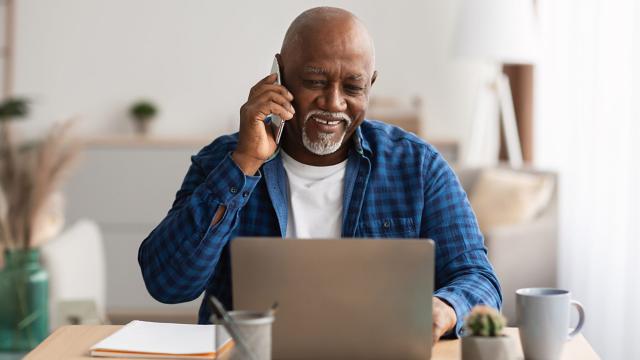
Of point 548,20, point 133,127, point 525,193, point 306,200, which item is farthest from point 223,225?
point 133,127

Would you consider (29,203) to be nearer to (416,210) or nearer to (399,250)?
(416,210)

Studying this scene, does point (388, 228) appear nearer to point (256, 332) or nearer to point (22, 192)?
point (256, 332)

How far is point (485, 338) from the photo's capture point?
1270 mm

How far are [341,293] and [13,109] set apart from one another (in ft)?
13.3

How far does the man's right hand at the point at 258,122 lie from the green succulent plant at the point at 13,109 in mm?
3465

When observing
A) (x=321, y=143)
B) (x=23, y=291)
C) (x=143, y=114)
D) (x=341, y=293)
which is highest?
(x=143, y=114)

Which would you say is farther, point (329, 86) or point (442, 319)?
point (329, 86)

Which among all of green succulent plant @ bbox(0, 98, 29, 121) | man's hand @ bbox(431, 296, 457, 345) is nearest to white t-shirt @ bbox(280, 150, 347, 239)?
man's hand @ bbox(431, 296, 457, 345)

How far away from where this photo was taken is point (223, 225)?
68.6 inches

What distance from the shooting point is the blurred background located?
345cm

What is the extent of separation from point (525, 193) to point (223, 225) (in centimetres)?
258

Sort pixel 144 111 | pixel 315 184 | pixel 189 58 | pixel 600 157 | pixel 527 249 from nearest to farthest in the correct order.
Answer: pixel 315 184
pixel 600 157
pixel 527 249
pixel 144 111
pixel 189 58

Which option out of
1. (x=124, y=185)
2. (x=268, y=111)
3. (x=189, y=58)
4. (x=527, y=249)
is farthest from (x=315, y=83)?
(x=189, y=58)

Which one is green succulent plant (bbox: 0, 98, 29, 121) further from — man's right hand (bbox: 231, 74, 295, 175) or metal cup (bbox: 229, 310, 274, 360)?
metal cup (bbox: 229, 310, 274, 360)
